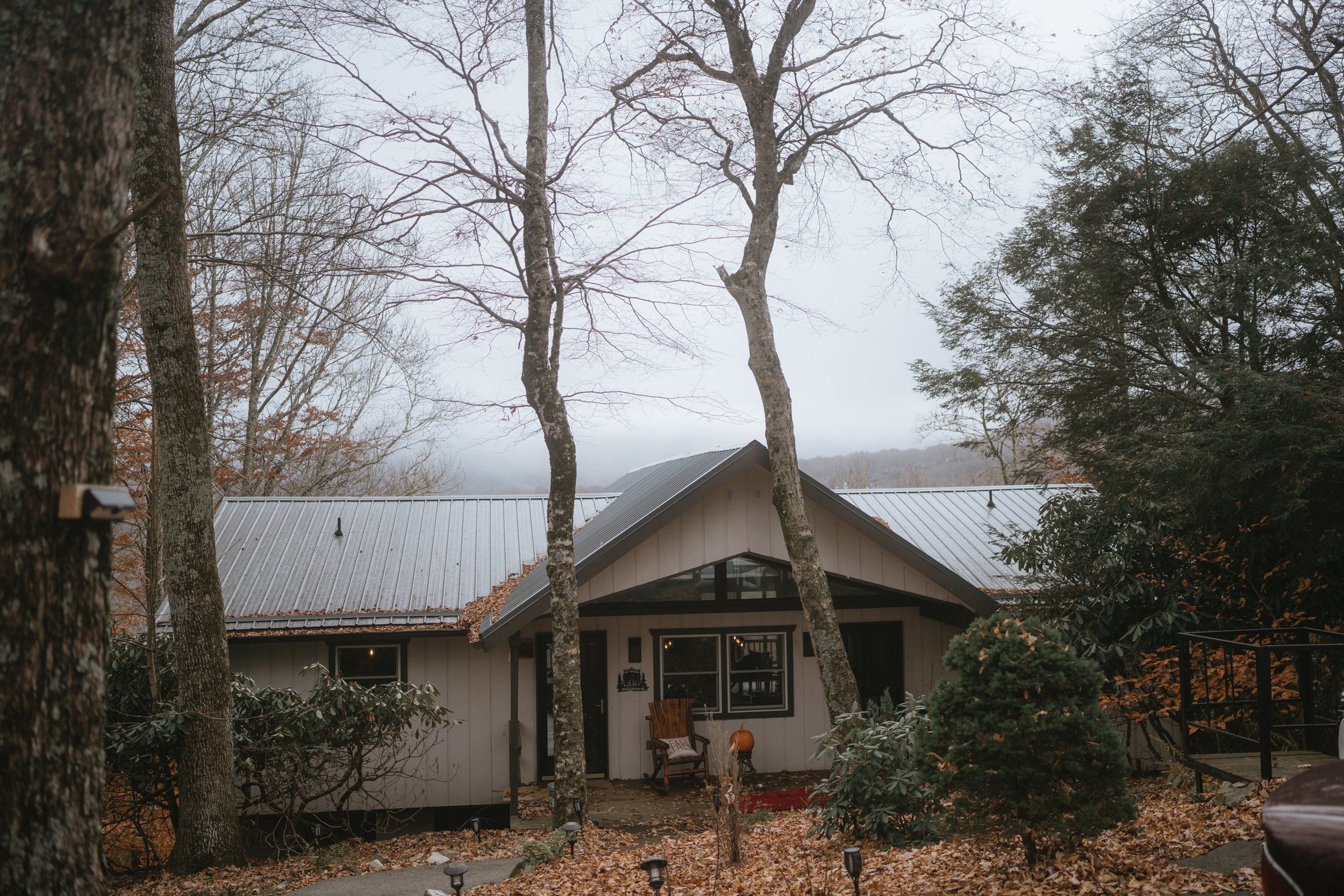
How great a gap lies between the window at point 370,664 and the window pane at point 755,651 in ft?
15.5

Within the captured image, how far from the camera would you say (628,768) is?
12.3 metres

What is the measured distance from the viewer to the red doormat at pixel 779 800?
10.3 meters

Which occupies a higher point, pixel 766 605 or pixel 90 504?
pixel 90 504

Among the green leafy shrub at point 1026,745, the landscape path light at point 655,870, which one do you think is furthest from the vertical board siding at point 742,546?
the landscape path light at point 655,870

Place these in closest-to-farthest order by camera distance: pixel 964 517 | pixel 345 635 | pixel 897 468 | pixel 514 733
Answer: pixel 514 733 → pixel 345 635 → pixel 964 517 → pixel 897 468

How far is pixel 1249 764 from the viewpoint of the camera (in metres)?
6.53

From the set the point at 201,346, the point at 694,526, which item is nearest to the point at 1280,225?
the point at 694,526

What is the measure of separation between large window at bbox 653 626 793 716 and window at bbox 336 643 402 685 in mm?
3633

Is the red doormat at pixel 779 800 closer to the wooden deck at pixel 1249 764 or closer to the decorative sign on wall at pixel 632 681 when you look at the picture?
the decorative sign on wall at pixel 632 681

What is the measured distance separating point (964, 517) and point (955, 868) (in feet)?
32.1

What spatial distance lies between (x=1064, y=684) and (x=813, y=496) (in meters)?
6.47

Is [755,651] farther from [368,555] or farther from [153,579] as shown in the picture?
[153,579]

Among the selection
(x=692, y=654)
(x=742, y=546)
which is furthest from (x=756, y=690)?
(x=742, y=546)

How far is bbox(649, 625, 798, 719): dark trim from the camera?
12672 millimetres
